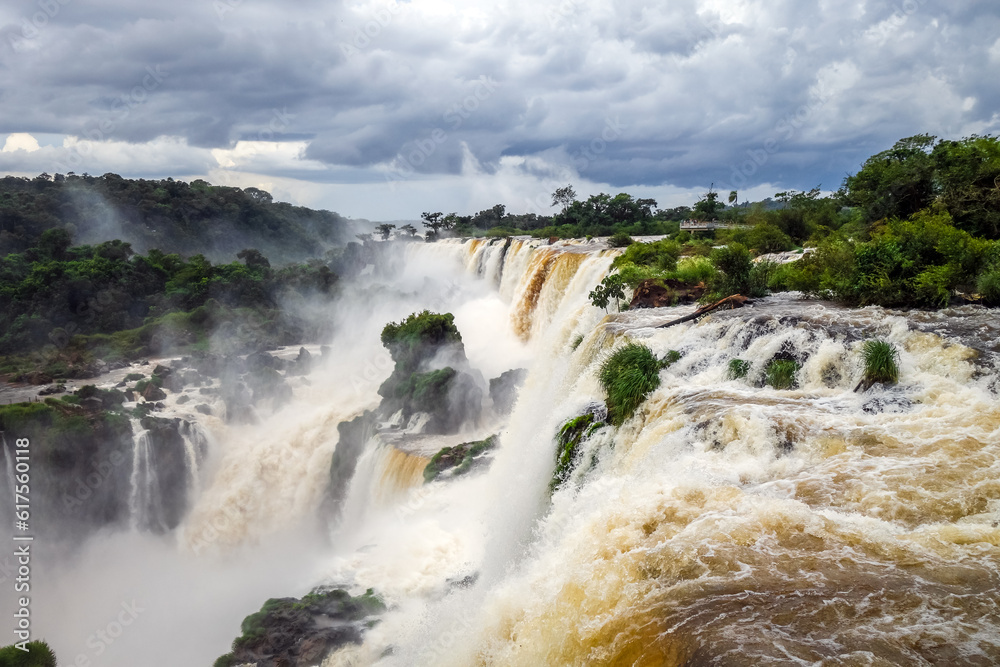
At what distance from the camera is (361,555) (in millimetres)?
14797

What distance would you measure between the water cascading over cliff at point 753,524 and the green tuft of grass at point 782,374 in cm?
17

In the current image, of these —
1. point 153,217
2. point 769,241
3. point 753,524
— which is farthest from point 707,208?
point 153,217

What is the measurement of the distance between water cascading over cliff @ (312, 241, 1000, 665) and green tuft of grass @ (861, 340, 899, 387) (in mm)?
247

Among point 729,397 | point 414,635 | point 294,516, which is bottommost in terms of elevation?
point 294,516

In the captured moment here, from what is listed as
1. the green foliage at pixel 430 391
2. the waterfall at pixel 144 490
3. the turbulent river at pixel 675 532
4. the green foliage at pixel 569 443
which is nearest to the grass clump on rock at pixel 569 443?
the green foliage at pixel 569 443

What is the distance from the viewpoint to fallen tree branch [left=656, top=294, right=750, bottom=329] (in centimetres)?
1306

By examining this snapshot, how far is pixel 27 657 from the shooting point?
32.1 feet

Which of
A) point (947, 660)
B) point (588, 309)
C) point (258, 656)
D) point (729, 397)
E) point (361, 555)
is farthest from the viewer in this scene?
point (588, 309)

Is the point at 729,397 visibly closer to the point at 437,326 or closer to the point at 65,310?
the point at 437,326

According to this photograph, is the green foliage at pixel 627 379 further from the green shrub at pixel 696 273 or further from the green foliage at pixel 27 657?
the green foliage at pixel 27 657

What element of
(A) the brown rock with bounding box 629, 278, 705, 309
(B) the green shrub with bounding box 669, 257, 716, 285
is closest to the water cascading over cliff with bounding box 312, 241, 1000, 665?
(A) the brown rock with bounding box 629, 278, 705, 309

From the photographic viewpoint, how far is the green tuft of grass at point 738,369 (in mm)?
9992

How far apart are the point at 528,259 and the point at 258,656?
22.4 metres

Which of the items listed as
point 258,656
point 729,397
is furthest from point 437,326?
point 729,397
